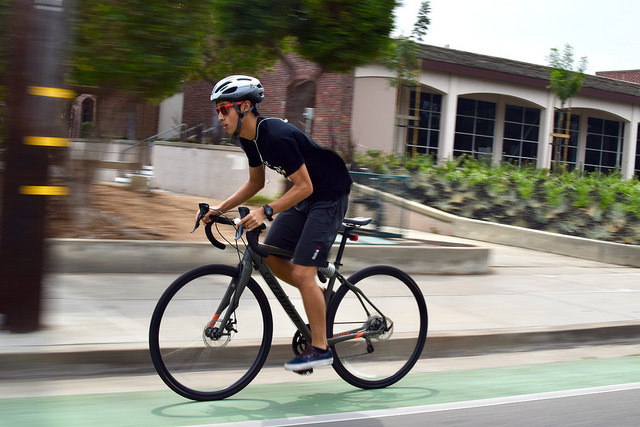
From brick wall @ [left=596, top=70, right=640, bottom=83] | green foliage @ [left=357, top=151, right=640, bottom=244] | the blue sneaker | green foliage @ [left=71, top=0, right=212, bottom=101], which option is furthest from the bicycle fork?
brick wall @ [left=596, top=70, right=640, bottom=83]

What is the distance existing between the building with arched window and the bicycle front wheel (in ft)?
50.7

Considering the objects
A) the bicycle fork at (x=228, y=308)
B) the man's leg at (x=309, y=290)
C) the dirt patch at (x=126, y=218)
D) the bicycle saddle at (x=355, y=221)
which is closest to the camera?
the bicycle fork at (x=228, y=308)

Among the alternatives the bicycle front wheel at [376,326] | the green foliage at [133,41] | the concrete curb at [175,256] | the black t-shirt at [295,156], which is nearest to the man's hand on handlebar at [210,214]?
the black t-shirt at [295,156]

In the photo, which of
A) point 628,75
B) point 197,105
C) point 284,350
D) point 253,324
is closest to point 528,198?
point 284,350

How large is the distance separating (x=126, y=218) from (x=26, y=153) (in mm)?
4681

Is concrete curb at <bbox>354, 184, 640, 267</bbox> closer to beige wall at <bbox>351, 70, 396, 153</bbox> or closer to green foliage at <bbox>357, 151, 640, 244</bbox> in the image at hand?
green foliage at <bbox>357, 151, 640, 244</bbox>

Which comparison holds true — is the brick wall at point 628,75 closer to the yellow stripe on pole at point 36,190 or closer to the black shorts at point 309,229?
the black shorts at point 309,229

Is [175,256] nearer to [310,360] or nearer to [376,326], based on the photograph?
[376,326]

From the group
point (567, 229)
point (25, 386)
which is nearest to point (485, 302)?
point (25, 386)

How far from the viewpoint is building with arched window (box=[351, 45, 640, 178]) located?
2183 centimetres

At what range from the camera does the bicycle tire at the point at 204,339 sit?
4203mm

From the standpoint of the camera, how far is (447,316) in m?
7.23

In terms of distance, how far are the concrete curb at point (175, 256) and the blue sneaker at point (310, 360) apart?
3529 millimetres

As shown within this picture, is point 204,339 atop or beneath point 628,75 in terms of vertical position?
beneath
